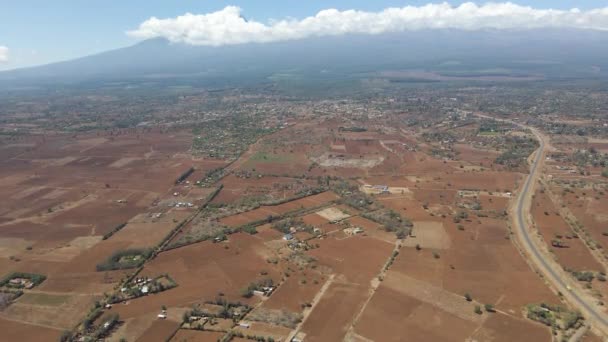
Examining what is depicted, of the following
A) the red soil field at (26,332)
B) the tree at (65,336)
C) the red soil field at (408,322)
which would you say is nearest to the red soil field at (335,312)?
the red soil field at (408,322)

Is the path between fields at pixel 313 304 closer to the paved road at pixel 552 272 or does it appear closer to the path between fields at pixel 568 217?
the paved road at pixel 552 272

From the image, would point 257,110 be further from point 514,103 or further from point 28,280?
point 28,280

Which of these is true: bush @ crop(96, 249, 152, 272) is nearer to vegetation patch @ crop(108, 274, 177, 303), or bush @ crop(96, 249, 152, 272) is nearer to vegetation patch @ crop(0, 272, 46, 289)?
vegetation patch @ crop(108, 274, 177, 303)

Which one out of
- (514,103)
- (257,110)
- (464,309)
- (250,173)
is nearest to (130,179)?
(250,173)

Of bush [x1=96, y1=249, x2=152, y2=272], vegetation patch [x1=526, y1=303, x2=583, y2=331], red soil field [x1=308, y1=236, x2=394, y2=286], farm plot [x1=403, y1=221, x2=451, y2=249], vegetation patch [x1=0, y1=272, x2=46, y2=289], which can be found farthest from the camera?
farm plot [x1=403, y1=221, x2=451, y2=249]

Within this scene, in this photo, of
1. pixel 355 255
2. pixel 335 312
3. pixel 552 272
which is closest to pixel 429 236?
pixel 355 255

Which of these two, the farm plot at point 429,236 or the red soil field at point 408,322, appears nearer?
the red soil field at point 408,322

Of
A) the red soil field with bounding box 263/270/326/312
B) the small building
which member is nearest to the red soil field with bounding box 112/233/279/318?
the red soil field with bounding box 263/270/326/312

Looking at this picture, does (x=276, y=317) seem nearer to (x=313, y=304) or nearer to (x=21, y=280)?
(x=313, y=304)
